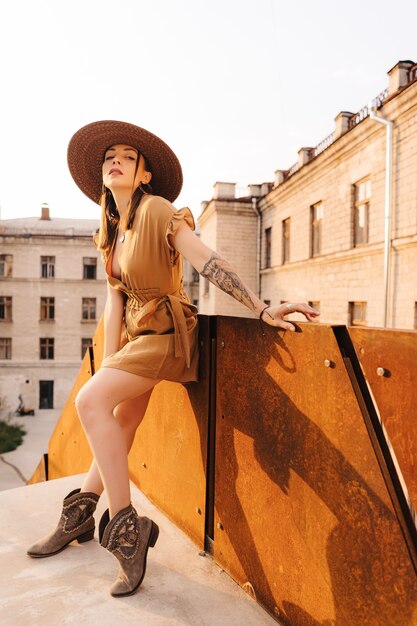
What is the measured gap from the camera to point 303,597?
138cm

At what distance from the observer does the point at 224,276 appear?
1.74 metres

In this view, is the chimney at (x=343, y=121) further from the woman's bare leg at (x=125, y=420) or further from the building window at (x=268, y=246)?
the woman's bare leg at (x=125, y=420)

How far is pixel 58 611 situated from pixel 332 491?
1012 millimetres

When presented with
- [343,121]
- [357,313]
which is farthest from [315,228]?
[357,313]

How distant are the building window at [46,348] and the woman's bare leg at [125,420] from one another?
3296cm

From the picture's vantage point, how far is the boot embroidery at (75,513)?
6.34ft

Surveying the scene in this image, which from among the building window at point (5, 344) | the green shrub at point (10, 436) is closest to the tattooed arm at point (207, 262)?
the green shrub at point (10, 436)

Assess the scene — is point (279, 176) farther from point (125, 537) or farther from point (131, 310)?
point (125, 537)

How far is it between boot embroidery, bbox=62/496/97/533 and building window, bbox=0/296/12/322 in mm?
33712

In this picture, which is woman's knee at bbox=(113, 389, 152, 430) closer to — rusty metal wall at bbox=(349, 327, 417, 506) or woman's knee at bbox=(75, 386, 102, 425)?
woman's knee at bbox=(75, 386, 102, 425)

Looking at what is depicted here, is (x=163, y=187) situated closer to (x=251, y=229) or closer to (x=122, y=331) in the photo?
(x=122, y=331)

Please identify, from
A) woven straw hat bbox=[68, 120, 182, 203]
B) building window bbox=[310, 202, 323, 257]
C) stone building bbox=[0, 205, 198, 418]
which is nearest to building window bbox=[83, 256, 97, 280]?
stone building bbox=[0, 205, 198, 418]

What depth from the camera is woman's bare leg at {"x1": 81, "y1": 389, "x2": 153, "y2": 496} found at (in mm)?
1996

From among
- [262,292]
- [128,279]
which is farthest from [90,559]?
[262,292]
